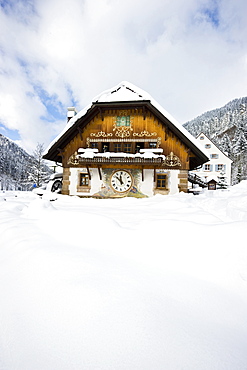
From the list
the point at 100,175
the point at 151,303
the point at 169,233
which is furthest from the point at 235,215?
the point at 100,175

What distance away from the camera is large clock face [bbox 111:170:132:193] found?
1189 cm

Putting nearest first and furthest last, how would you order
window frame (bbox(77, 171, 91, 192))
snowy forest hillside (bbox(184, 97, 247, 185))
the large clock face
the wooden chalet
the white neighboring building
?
the wooden chalet → the large clock face → window frame (bbox(77, 171, 91, 192)) → the white neighboring building → snowy forest hillside (bbox(184, 97, 247, 185))

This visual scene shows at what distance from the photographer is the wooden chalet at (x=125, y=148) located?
11359mm

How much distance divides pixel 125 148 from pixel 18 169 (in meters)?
102

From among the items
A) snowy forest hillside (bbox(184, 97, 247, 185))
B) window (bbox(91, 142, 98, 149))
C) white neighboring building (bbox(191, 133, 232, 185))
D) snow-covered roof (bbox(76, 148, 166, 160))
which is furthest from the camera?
snowy forest hillside (bbox(184, 97, 247, 185))

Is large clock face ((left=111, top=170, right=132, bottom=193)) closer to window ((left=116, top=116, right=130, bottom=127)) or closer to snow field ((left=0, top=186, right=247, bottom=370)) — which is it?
Answer: window ((left=116, top=116, right=130, bottom=127))

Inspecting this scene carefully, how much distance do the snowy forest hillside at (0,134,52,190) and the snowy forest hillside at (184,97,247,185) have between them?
37.8 m

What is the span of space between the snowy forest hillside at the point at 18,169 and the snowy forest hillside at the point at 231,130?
37804mm

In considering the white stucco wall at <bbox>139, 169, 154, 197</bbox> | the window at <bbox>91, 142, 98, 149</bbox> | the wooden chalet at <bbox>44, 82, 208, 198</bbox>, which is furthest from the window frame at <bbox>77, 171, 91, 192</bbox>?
the white stucco wall at <bbox>139, 169, 154, 197</bbox>

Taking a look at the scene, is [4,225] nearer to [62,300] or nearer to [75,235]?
[75,235]

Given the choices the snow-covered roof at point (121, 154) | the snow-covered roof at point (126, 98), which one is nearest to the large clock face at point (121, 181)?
the snow-covered roof at point (121, 154)

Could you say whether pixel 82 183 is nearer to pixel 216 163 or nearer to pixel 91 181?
pixel 91 181

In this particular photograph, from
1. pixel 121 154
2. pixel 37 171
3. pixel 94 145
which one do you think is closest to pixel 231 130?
pixel 37 171

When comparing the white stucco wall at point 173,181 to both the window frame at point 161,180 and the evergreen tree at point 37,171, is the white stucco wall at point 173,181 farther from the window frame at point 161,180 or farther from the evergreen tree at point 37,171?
the evergreen tree at point 37,171
